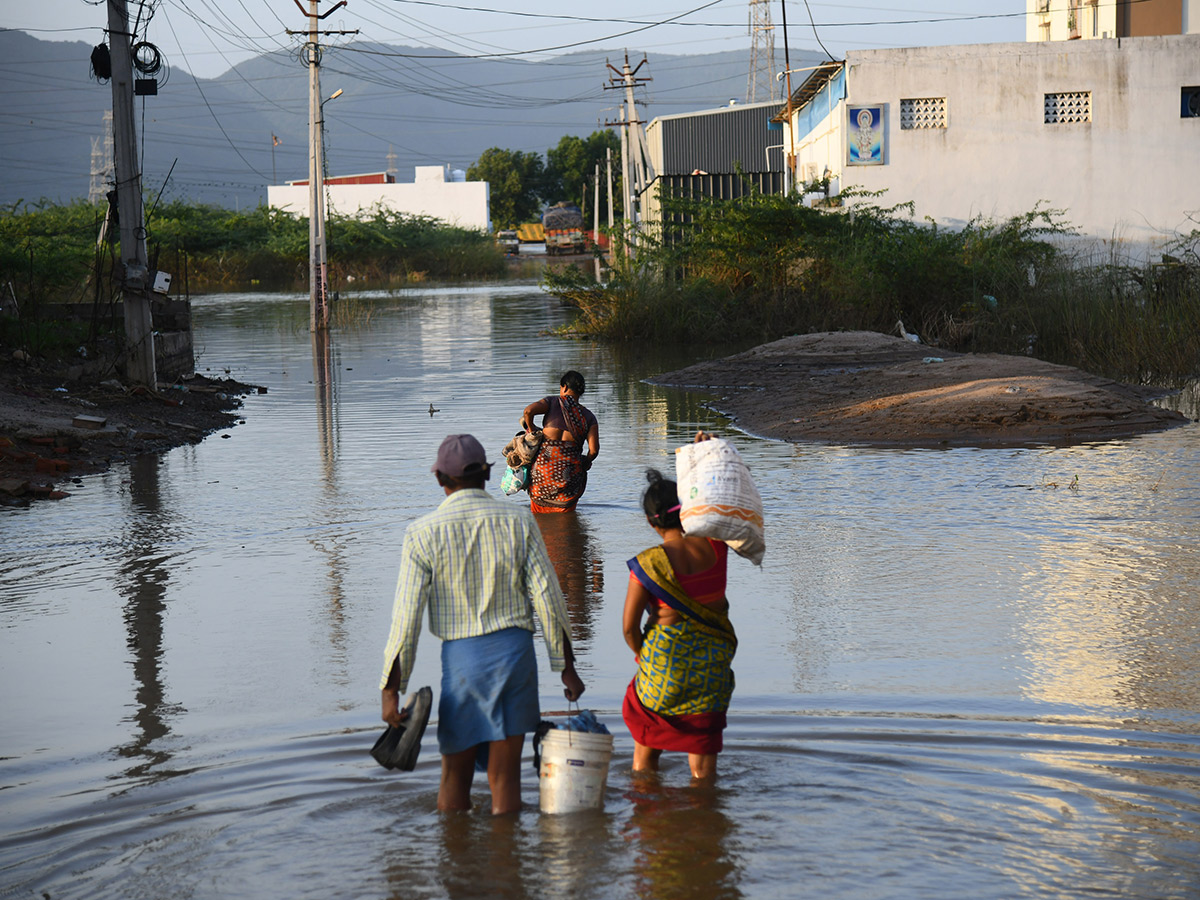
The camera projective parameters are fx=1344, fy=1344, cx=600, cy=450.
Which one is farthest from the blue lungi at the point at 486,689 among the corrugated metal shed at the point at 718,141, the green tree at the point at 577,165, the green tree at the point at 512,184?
the green tree at the point at 512,184

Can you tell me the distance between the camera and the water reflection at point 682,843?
4113 mm

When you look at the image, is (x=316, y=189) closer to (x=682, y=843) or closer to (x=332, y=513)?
(x=332, y=513)

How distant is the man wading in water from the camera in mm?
4285

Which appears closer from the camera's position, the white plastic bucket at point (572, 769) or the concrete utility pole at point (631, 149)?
the white plastic bucket at point (572, 769)

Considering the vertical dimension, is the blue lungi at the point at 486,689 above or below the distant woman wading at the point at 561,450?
below

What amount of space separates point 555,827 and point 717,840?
540 mm

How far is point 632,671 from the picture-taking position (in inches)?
246

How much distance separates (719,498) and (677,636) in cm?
50

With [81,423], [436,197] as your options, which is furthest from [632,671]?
[436,197]

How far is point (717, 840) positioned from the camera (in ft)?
14.5

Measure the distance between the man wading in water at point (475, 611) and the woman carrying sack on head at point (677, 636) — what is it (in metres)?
0.38

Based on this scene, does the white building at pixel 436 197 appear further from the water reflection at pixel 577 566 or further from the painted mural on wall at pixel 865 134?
the water reflection at pixel 577 566

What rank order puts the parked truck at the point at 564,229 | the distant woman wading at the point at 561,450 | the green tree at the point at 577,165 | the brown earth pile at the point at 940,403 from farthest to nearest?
1. the green tree at the point at 577,165
2. the parked truck at the point at 564,229
3. the brown earth pile at the point at 940,403
4. the distant woman wading at the point at 561,450

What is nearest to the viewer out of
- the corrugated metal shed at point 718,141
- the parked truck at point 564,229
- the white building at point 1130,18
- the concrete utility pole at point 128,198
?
the concrete utility pole at point 128,198
